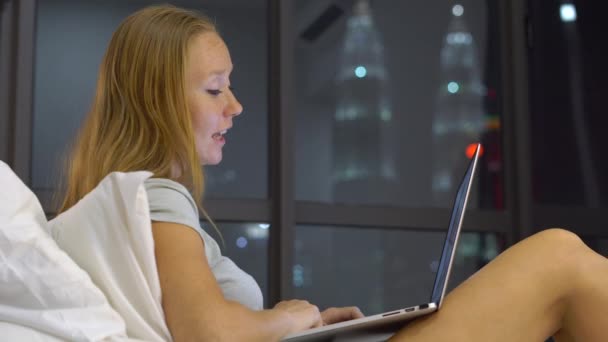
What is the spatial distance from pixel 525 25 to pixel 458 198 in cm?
276

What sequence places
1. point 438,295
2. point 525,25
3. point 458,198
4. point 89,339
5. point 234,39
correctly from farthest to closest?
point 525,25, point 234,39, point 458,198, point 438,295, point 89,339

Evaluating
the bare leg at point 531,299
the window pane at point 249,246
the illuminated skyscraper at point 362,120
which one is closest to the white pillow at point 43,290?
the bare leg at point 531,299

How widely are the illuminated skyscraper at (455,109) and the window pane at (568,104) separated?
0.25 m

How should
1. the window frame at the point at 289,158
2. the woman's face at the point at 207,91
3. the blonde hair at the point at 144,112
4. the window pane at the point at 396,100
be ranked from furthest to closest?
the window pane at the point at 396,100, the window frame at the point at 289,158, the woman's face at the point at 207,91, the blonde hair at the point at 144,112

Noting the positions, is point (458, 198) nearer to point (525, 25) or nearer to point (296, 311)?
point (296, 311)

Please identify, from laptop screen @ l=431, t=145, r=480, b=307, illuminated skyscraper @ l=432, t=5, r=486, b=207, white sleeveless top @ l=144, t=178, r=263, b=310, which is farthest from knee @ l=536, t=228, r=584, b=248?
illuminated skyscraper @ l=432, t=5, r=486, b=207

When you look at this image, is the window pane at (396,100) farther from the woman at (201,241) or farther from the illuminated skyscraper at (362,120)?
the woman at (201,241)

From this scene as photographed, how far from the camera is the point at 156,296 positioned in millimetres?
1293

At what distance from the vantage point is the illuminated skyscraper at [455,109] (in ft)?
13.2

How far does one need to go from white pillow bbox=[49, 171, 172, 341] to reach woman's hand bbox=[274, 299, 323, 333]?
0.63ft

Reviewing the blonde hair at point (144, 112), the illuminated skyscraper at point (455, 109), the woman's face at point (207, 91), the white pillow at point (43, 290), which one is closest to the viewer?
the white pillow at point (43, 290)

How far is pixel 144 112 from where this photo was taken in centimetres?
162

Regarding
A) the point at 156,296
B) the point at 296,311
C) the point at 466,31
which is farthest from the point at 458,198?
the point at 466,31

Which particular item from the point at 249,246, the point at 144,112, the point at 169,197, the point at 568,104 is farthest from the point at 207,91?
the point at 568,104
